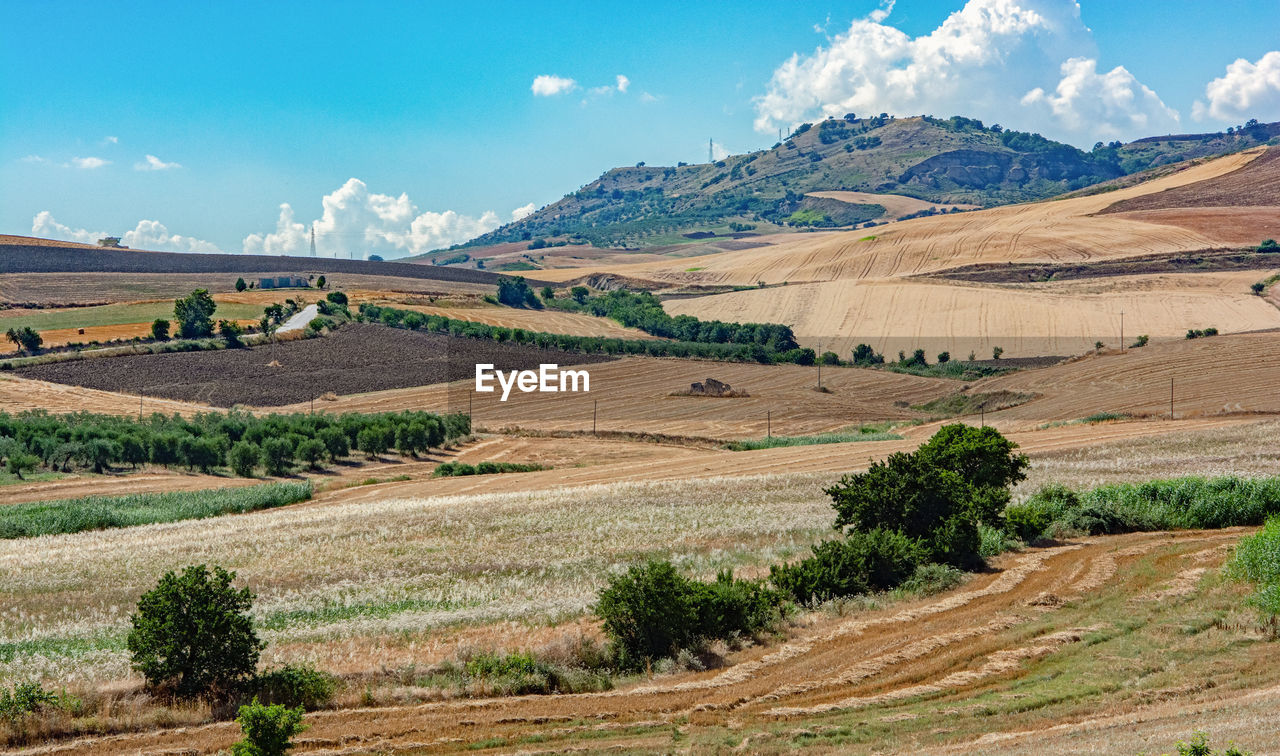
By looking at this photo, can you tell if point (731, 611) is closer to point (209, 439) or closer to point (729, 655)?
point (729, 655)

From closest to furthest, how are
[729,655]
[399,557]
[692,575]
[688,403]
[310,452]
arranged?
1. [729,655]
2. [692,575]
3. [399,557]
4. [310,452]
5. [688,403]

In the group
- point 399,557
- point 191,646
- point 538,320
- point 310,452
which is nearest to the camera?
point 191,646

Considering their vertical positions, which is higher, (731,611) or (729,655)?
(731,611)

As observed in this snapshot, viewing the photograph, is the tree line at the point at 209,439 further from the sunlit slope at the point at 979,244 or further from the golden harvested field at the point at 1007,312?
the sunlit slope at the point at 979,244

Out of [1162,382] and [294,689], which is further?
[1162,382]

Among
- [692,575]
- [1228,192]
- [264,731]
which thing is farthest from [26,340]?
[1228,192]

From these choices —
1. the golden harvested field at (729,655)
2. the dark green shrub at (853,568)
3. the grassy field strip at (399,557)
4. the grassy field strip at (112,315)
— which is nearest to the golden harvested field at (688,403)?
the grassy field strip at (399,557)
